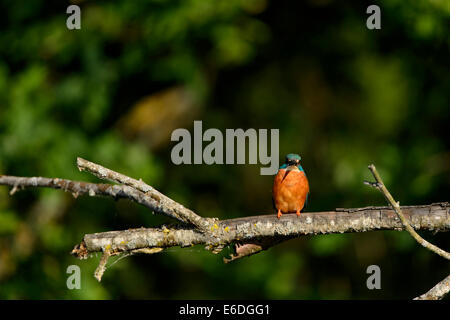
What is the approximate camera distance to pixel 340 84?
6.41m

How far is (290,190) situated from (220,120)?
3.38 metres

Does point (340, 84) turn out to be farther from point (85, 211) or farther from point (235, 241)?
point (235, 241)

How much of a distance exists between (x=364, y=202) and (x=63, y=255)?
2.75m

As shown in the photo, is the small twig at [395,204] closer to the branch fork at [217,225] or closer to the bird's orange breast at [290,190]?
the branch fork at [217,225]

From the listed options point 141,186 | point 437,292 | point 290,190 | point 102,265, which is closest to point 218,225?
point 141,186

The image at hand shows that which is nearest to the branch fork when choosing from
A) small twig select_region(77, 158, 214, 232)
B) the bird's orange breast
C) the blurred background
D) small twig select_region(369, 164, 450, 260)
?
small twig select_region(77, 158, 214, 232)

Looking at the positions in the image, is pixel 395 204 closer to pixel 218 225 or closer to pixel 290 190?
pixel 218 225

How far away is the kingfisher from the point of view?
121 inches

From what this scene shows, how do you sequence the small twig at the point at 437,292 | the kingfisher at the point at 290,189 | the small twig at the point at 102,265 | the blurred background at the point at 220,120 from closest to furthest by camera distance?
the small twig at the point at 437,292 → the small twig at the point at 102,265 → the kingfisher at the point at 290,189 → the blurred background at the point at 220,120

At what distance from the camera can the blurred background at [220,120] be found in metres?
4.42

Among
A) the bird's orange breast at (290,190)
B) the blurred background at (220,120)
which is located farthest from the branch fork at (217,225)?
the blurred background at (220,120)

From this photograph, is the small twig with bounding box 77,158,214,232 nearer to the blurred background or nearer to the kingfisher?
the kingfisher

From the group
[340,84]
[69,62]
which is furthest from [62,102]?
[340,84]

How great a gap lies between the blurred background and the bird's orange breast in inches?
43.3
